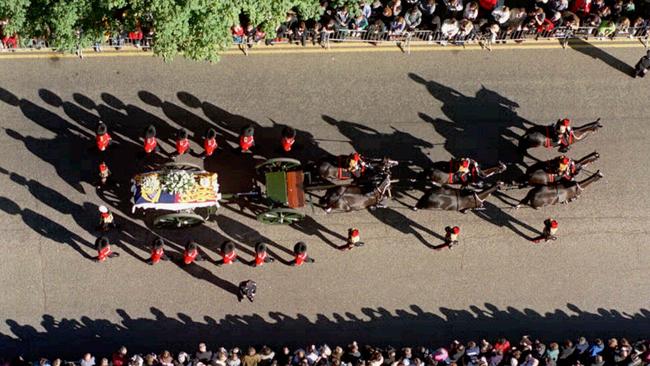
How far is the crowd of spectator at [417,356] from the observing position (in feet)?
61.8

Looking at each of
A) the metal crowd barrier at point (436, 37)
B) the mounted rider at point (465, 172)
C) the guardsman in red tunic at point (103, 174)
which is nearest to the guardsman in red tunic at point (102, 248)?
the guardsman in red tunic at point (103, 174)

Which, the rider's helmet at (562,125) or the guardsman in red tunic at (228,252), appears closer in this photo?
the guardsman in red tunic at (228,252)

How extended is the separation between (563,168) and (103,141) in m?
12.2

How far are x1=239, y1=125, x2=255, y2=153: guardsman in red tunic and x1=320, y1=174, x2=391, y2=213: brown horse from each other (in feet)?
8.16

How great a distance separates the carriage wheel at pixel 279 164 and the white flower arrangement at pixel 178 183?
204 cm

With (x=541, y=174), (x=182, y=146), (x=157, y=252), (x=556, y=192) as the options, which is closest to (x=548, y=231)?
(x=556, y=192)

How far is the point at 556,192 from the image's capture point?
2008 cm

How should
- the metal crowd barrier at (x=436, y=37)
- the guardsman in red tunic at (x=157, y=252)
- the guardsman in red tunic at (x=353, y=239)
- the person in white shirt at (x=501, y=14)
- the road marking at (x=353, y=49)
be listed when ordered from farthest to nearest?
1. the metal crowd barrier at (x=436, y=37)
2. the person in white shirt at (x=501, y=14)
3. the road marking at (x=353, y=49)
4. the guardsman in red tunic at (x=353, y=239)
5. the guardsman in red tunic at (x=157, y=252)

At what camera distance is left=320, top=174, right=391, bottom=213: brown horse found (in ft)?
64.5

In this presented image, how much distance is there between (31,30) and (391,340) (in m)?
12.1

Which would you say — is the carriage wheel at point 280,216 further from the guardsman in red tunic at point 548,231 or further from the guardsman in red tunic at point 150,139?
the guardsman in red tunic at point 548,231

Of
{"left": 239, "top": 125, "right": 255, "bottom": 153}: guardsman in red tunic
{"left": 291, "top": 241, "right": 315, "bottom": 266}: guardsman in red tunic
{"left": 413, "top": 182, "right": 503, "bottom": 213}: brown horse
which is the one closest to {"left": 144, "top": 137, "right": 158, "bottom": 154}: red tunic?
{"left": 239, "top": 125, "right": 255, "bottom": 153}: guardsman in red tunic

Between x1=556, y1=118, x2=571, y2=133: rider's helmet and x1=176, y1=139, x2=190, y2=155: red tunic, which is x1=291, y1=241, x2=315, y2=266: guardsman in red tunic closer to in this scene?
x1=176, y1=139, x2=190, y2=155: red tunic

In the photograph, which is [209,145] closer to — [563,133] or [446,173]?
[446,173]
